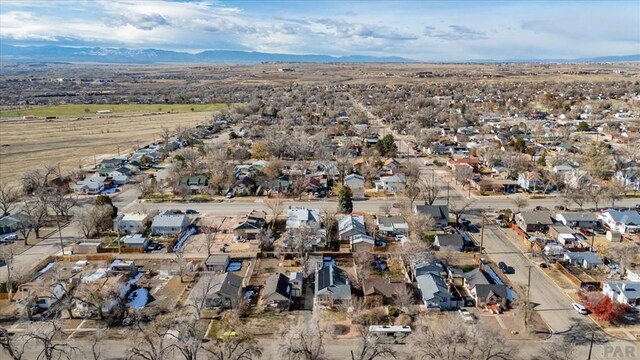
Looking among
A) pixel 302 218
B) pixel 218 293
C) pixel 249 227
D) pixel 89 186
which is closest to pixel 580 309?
pixel 218 293

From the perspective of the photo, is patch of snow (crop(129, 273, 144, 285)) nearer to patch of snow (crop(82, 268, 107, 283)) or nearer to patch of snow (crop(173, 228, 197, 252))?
patch of snow (crop(82, 268, 107, 283))

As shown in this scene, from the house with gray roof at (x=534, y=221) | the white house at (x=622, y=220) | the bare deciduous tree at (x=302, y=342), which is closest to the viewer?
the bare deciduous tree at (x=302, y=342)

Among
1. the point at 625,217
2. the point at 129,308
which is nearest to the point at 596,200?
the point at 625,217

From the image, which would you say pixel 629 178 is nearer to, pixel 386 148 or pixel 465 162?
pixel 465 162

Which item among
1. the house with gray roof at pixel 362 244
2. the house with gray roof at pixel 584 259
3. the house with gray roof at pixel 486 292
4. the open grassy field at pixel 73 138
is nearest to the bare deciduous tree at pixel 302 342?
the house with gray roof at pixel 486 292

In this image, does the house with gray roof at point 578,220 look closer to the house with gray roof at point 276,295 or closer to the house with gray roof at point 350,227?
the house with gray roof at point 350,227

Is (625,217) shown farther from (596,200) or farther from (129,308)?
(129,308)
